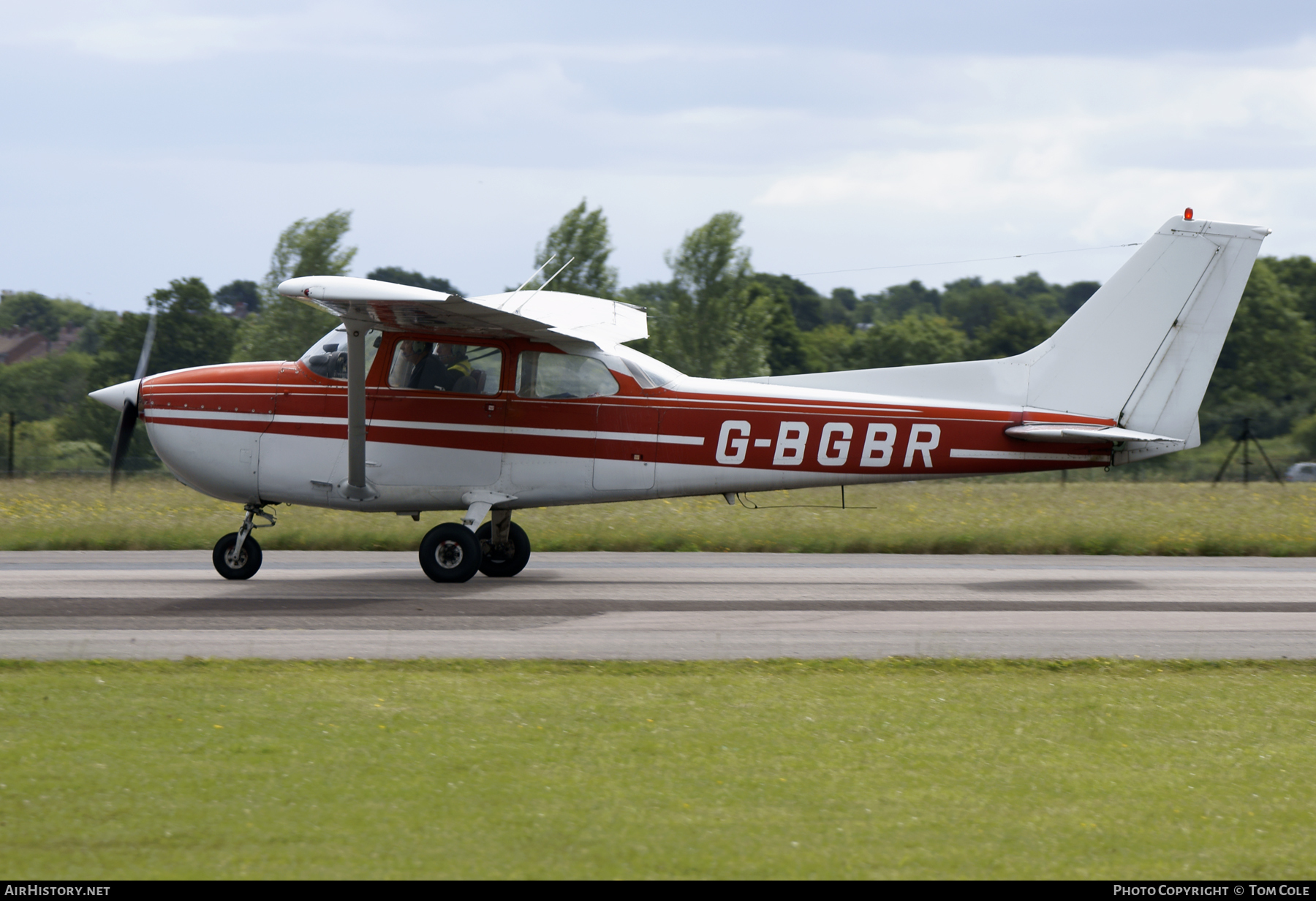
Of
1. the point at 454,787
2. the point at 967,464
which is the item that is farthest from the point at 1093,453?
the point at 454,787

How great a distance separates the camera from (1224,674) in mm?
8594

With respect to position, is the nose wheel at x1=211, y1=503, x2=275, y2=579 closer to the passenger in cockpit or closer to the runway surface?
the runway surface

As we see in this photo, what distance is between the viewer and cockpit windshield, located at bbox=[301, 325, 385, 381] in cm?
1312

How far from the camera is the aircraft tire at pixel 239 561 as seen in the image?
13195mm

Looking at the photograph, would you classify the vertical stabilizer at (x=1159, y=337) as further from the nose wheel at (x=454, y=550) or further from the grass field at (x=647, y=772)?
the nose wheel at (x=454, y=550)

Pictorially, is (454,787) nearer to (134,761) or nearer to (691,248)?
(134,761)

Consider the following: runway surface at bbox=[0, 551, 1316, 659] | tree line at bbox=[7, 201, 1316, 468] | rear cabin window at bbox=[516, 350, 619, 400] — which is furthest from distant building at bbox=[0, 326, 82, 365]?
rear cabin window at bbox=[516, 350, 619, 400]

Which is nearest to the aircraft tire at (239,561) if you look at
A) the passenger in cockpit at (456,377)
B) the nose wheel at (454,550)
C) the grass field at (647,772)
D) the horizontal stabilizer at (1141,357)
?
the nose wheel at (454,550)

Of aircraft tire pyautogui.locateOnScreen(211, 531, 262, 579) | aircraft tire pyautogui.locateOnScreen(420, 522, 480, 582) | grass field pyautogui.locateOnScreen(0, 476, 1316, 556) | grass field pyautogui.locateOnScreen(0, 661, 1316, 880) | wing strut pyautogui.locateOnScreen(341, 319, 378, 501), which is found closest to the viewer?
grass field pyautogui.locateOnScreen(0, 661, 1316, 880)

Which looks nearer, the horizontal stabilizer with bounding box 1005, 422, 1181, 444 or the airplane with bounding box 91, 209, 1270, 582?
the horizontal stabilizer with bounding box 1005, 422, 1181, 444

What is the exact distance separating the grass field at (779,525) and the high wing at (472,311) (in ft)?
12.0

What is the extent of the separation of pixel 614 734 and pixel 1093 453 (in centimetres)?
833

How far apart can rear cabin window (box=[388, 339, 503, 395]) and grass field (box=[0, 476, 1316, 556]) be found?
4434 mm

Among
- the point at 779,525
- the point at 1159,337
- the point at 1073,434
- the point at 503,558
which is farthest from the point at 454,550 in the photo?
the point at 1159,337
